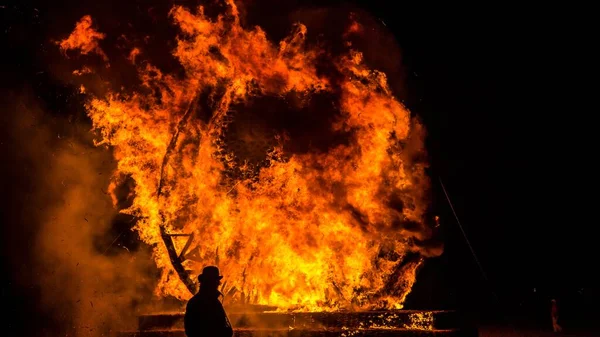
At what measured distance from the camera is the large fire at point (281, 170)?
25.1 feet

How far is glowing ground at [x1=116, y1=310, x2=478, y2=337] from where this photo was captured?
6613 millimetres

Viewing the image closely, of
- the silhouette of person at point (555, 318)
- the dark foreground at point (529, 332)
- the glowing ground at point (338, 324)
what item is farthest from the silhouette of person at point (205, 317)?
the silhouette of person at point (555, 318)

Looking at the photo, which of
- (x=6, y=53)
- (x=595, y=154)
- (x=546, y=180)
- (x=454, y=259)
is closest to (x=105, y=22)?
(x=6, y=53)

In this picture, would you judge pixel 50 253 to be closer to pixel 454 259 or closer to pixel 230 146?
pixel 230 146

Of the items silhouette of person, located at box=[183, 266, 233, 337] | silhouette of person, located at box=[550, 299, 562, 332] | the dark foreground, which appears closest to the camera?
silhouette of person, located at box=[183, 266, 233, 337]

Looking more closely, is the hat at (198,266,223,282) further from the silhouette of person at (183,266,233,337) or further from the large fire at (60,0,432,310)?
the large fire at (60,0,432,310)

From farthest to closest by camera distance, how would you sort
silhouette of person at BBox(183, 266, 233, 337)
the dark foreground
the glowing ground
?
the dark foreground < the glowing ground < silhouette of person at BBox(183, 266, 233, 337)

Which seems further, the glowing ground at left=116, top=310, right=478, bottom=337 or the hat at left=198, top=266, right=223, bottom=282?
the glowing ground at left=116, top=310, right=478, bottom=337

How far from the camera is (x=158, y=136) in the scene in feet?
27.2

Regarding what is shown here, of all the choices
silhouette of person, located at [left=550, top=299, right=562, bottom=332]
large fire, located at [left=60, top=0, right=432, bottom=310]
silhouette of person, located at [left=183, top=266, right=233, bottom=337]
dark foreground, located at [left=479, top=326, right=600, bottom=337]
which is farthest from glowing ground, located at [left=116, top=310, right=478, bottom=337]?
silhouette of person, located at [left=550, top=299, right=562, bottom=332]

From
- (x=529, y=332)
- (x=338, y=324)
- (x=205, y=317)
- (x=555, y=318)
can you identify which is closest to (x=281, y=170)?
(x=338, y=324)

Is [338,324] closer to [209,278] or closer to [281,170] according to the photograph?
[209,278]

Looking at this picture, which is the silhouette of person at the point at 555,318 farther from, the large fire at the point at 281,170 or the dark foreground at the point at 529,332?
the large fire at the point at 281,170

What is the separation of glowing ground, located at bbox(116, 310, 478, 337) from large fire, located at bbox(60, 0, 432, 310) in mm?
543
